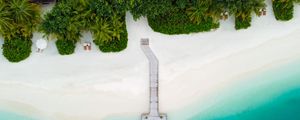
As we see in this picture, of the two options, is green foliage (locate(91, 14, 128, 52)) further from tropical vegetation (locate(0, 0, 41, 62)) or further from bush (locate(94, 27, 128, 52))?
tropical vegetation (locate(0, 0, 41, 62))

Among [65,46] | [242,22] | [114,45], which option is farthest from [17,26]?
[242,22]

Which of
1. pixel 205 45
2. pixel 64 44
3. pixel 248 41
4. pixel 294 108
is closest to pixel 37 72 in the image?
pixel 64 44

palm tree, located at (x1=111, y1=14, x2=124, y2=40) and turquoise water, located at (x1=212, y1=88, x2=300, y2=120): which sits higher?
palm tree, located at (x1=111, y1=14, x2=124, y2=40)

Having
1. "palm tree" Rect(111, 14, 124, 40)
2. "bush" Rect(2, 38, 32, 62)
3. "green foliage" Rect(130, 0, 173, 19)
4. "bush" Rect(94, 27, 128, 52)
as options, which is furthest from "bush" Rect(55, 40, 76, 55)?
"green foliage" Rect(130, 0, 173, 19)

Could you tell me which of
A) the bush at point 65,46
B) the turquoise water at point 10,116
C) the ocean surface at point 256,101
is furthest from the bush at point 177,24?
the turquoise water at point 10,116

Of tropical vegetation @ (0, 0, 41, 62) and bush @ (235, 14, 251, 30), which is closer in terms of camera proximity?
tropical vegetation @ (0, 0, 41, 62)

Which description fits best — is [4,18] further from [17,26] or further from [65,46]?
[65,46]
